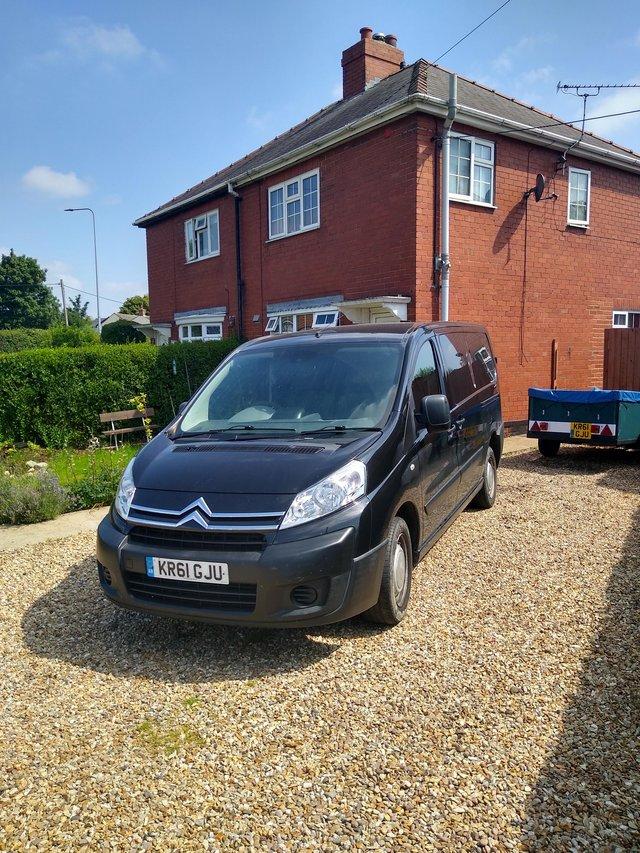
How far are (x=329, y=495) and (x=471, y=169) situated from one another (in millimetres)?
10666

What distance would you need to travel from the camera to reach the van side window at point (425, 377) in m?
4.50

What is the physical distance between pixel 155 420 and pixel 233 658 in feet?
30.5

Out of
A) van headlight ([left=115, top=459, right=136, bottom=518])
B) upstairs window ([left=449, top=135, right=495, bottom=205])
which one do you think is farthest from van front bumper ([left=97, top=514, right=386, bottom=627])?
upstairs window ([left=449, top=135, right=495, bottom=205])

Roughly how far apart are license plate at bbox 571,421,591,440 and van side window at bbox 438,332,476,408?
3.81 m

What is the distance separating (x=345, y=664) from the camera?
3.54 metres

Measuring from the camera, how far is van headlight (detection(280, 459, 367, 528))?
3375 millimetres

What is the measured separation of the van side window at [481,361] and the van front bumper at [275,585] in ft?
11.0

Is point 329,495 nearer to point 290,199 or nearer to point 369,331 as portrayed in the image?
point 369,331

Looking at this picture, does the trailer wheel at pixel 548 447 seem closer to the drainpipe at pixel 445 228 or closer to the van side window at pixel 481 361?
the drainpipe at pixel 445 228

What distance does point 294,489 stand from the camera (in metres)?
3.42

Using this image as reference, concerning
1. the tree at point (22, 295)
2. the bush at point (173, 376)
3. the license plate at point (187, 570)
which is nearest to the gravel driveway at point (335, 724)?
the license plate at point (187, 570)

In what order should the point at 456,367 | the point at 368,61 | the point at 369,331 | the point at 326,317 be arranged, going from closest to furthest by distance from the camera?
the point at 369,331, the point at 456,367, the point at 326,317, the point at 368,61

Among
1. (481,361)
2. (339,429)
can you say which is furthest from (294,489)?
(481,361)

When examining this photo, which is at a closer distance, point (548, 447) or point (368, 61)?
point (548, 447)
